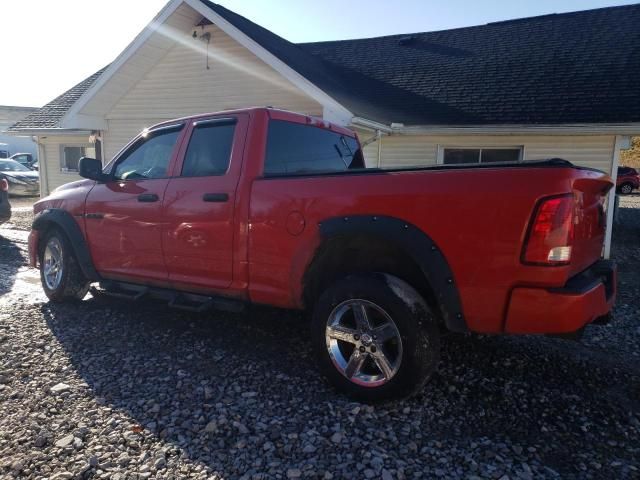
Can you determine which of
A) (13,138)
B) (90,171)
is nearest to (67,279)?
(90,171)

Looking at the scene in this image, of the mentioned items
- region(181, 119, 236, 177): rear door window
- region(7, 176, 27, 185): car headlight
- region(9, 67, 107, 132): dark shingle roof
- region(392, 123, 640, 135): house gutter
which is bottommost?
region(7, 176, 27, 185): car headlight

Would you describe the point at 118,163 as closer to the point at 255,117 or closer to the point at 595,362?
the point at 255,117

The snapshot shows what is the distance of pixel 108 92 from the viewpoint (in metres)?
11.1

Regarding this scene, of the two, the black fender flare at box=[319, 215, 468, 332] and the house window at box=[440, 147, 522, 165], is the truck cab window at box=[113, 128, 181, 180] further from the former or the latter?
the house window at box=[440, 147, 522, 165]

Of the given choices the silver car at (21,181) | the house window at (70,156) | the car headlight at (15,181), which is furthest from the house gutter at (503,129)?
the car headlight at (15,181)

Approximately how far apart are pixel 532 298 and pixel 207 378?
2.29 m

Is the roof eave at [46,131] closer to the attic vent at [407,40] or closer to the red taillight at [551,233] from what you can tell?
the attic vent at [407,40]

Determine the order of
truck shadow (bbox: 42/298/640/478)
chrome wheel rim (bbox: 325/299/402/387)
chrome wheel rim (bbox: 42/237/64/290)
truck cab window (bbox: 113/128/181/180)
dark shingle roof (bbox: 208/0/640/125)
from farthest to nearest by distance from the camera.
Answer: dark shingle roof (bbox: 208/0/640/125) < chrome wheel rim (bbox: 42/237/64/290) < truck cab window (bbox: 113/128/181/180) < chrome wheel rim (bbox: 325/299/402/387) < truck shadow (bbox: 42/298/640/478)

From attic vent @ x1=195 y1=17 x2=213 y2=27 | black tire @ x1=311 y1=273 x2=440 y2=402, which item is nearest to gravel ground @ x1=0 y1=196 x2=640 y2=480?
black tire @ x1=311 y1=273 x2=440 y2=402

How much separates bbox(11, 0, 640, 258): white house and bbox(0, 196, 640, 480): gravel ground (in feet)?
17.9

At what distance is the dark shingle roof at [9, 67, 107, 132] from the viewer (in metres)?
14.5

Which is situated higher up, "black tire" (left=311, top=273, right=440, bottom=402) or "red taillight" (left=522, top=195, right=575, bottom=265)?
"red taillight" (left=522, top=195, right=575, bottom=265)

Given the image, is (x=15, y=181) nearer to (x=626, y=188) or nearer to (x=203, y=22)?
(x=203, y=22)

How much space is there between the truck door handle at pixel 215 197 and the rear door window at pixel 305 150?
14.6 inches
